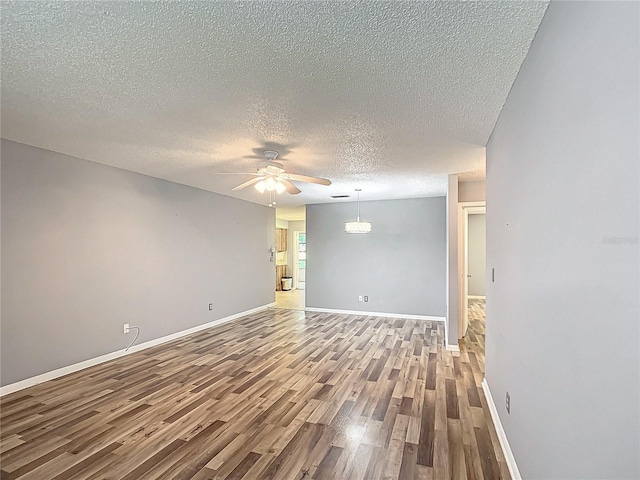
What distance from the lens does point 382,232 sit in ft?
23.6

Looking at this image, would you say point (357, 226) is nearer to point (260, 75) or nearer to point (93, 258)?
point (93, 258)

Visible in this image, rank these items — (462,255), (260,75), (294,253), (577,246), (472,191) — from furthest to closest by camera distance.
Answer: (294,253), (462,255), (472,191), (260,75), (577,246)

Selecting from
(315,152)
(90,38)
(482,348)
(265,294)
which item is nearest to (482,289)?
(482,348)

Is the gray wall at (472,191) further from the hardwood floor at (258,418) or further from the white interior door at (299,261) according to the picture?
the white interior door at (299,261)

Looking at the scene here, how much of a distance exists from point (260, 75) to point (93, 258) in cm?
342

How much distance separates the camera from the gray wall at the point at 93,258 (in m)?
3.33

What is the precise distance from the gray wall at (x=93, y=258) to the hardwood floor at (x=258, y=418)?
46 centimetres

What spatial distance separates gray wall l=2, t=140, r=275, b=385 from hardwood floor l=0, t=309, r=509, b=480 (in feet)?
1.51

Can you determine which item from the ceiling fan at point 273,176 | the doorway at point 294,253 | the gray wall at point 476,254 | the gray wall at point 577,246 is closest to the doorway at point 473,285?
the gray wall at point 476,254

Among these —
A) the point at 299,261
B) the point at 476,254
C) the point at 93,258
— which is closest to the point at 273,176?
the point at 93,258

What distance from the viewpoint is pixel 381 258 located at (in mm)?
7184

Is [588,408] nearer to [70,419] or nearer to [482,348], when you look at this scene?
[70,419]

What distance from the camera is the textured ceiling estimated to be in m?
1.52

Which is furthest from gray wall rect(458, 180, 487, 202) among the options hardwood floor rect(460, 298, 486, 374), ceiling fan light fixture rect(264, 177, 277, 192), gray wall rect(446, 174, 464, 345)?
ceiling fan light fixture rect(264, 177, 277, 192)
